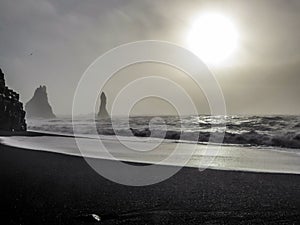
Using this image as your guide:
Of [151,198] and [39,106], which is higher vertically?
[39,106]

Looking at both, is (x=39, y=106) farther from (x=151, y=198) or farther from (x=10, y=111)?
(x=151, y=198)

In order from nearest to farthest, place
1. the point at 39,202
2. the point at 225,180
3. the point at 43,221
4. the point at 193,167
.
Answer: the point at 43,221, the point at 39,202, the point at 225,180, the point at 193,167

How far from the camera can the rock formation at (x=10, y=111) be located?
4303 cm

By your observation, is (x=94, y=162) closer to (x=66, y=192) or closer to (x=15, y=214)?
(x=66, y=192)

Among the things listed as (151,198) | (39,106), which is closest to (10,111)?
(151,198)

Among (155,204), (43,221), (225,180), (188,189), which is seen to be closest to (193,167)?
(225,180)

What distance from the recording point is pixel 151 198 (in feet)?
23.4

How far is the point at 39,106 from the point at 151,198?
6261 inches

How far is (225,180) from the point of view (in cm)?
940

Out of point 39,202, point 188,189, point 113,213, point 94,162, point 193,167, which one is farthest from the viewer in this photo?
point 94,162

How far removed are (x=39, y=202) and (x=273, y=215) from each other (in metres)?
4.76

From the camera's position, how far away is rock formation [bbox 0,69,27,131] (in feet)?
141

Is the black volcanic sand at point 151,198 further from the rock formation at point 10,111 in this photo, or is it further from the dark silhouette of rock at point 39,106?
the dark silhouette of rock at point 39,106

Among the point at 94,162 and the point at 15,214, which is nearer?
the point at 15,214
